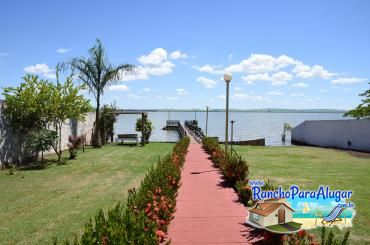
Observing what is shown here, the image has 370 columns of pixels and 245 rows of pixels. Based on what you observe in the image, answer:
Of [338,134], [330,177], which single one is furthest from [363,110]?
[330,177]

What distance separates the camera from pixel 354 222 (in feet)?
25.1

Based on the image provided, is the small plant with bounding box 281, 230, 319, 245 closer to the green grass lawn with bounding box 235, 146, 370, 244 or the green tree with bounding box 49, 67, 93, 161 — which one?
the green grass lawn with bounding box 235, 146, 370, 244

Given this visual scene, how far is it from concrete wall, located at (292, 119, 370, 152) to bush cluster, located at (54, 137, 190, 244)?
21.8 m

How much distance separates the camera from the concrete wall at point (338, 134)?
2696 cm

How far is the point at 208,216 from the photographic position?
25.6ft

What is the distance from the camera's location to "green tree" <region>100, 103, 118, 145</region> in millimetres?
29078

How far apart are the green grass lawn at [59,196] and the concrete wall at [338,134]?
17.8 meters

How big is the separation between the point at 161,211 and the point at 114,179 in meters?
6.98

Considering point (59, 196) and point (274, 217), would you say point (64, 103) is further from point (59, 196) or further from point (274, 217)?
point (274, 217)

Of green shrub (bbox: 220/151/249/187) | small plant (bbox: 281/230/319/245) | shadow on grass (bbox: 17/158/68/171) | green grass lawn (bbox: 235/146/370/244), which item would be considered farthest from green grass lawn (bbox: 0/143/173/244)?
green grass lawn (bbox: 235/146/370/244)

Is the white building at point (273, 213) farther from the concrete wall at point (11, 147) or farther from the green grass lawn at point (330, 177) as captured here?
the concrete wall at point (11, 147)

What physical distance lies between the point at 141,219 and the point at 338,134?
28.3 m

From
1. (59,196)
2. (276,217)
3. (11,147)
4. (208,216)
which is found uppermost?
(11,147)

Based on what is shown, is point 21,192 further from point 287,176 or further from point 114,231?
point 287,176
